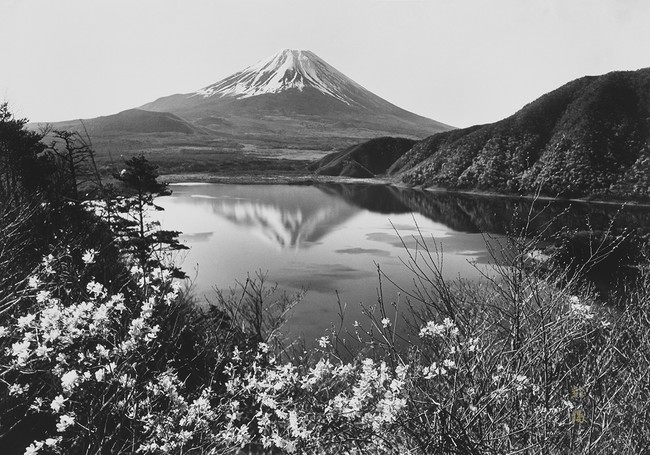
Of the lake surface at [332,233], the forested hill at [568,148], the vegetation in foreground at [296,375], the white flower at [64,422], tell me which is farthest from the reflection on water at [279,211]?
the white flower at [64,422]

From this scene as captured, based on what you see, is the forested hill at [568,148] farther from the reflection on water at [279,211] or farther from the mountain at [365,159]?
the mountain at [365,159]

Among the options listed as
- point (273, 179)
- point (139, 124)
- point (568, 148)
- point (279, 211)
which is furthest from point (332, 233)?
point (139, 124)

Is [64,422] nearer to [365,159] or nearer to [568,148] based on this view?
[568,148]

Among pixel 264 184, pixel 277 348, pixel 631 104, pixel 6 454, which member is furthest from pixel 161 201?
pixel 631 104

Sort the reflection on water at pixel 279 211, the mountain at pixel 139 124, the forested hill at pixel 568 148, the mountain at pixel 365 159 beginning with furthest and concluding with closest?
1. the mountain at pixel 139 124
2. the mountain at pixel 365 159
3. the forested hill at pixel 568 148
4. the reflection on water at pixel 279 211

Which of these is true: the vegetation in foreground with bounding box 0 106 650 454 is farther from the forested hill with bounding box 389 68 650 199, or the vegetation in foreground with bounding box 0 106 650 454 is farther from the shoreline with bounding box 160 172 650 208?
the shoreline with bounding box 160 172 650 208

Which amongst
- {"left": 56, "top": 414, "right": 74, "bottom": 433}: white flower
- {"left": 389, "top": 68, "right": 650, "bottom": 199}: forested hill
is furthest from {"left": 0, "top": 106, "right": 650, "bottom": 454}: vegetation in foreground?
{"left": 389, "top": 68, "right": 650, "bottom": 199}: forested hill
